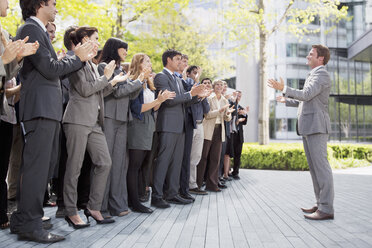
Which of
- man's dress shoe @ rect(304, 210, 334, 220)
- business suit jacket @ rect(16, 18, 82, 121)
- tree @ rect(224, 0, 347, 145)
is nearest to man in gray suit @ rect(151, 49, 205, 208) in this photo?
man's dress shoe @ rect(304, 210, 334, 220)

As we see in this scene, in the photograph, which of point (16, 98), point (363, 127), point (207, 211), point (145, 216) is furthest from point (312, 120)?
point (363, 127)

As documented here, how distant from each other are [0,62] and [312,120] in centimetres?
Result: 363

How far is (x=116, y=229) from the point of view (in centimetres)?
370

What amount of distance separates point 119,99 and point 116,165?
831 millimetres

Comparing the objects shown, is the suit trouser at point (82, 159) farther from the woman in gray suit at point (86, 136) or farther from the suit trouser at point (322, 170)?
the suit trouser at point (322, 170)

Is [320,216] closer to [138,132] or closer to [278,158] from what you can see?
[138,132]

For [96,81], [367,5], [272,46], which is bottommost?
[96,81]

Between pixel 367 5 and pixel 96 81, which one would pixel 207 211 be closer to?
pixel 96 81

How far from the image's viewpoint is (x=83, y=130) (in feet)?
12.2

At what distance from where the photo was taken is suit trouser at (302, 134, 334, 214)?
4422 mm

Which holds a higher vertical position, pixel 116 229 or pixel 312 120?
pixel 312 120

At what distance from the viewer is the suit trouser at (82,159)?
371cm

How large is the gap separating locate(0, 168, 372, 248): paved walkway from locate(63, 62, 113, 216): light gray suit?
39cm

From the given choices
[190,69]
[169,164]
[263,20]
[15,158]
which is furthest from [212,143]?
[263,20]
